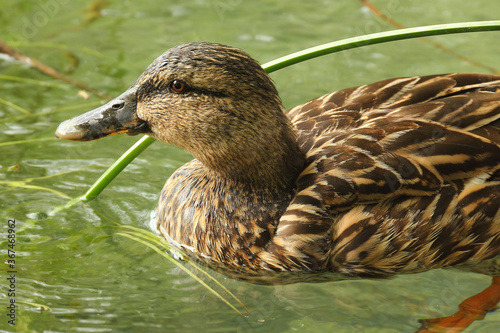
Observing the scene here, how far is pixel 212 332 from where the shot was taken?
439 centimetres

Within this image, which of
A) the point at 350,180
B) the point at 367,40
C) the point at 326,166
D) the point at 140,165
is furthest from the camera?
the point at 140,165

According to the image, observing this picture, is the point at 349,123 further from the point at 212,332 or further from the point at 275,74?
the point at 275,74

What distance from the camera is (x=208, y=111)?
4.64m

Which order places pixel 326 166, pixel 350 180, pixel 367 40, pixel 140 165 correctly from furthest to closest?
pixel 140 165
pixel 326 166
pixel 350 180
pixel 367 40

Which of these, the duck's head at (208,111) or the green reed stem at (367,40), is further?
the duck's head at (208,111)

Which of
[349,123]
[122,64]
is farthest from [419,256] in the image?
[122,64]

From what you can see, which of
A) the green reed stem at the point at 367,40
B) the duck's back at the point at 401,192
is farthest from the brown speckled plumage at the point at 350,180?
the green reed stem at the point at 367,40

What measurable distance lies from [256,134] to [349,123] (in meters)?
0.68

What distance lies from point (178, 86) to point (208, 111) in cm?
25

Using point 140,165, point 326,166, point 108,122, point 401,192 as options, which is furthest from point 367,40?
point 140,165

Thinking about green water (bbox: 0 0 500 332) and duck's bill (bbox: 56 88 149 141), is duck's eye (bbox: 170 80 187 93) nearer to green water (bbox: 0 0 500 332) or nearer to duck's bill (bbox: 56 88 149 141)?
duck's bill (bbox: 56 88 149 141)

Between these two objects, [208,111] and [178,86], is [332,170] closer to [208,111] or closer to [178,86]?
[208,111]

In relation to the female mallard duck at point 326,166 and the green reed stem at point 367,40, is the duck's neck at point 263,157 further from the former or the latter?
the green reed stem at point 367,40

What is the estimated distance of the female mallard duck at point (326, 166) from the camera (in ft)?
15.0
